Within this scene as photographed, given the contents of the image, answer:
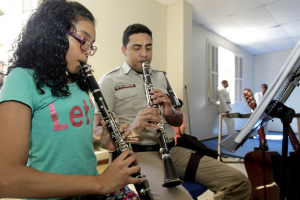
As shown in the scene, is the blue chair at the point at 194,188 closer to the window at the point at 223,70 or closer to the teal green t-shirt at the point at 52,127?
the teal green t-shirt at the point at 52,127

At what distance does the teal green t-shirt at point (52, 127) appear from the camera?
646 mm

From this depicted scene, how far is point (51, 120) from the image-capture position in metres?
0.71

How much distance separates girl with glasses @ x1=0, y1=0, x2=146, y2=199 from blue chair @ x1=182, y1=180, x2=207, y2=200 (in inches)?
18.5

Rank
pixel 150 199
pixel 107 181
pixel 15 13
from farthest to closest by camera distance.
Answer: pixel 15 13, pixel 150 199, pixel 107 181

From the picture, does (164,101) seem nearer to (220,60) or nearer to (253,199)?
(253,199)

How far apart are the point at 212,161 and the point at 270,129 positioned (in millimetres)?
9019

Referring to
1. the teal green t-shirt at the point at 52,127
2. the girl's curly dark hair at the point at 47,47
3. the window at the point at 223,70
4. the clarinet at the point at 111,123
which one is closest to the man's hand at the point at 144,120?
the clarinet at the point at 111,123

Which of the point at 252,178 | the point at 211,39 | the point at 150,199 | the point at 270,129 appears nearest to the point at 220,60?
the point at 211,39

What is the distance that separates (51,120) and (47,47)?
11.0 inches

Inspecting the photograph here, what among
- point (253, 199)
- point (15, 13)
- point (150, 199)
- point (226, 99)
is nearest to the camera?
point (150, 199)

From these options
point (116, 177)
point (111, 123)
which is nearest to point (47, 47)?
point (111, 123)

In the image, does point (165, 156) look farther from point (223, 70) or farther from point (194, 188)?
point (223, 70)

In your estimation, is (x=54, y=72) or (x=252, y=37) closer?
(x=54, y=72)

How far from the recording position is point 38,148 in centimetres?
70
